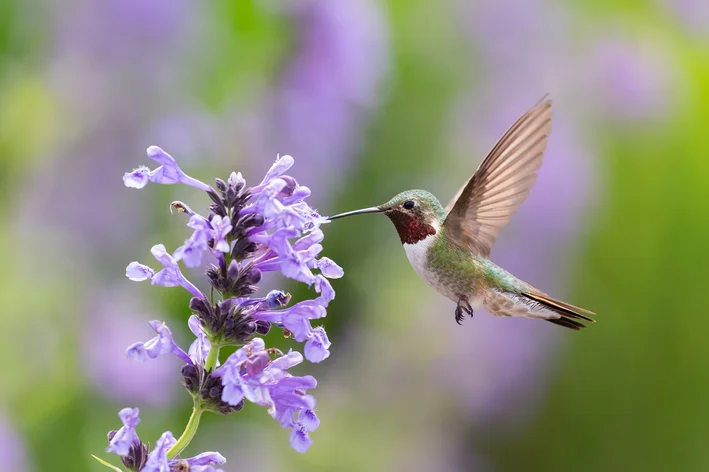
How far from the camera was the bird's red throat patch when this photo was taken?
9.80 ft

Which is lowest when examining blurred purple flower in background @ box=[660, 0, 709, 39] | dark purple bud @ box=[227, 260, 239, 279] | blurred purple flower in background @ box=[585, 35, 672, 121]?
dark purple bud @ box=[227, 260, 239, 279]

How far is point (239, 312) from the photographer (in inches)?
78.7

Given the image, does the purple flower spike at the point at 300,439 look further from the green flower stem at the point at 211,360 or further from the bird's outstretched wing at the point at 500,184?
the bird's outstretched wing at the point at 500,184

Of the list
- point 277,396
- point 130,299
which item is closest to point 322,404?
point 130,299

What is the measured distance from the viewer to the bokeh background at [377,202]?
195 inches

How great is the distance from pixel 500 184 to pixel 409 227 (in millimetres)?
412

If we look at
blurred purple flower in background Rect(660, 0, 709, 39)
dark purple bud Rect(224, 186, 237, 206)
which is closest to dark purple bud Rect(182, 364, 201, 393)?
dark purple bud Rect(224, 186, 237, 206)

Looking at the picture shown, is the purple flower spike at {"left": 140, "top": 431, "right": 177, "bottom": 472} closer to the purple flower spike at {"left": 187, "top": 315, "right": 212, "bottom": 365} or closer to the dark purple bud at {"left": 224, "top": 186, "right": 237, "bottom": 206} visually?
the purple flower spike at {"left": 187, "top": 315, "right": 212, "bottom": 365}

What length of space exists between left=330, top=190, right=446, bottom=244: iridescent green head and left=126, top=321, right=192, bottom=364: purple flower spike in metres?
1.13

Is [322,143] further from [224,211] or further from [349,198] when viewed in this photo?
[224,211]

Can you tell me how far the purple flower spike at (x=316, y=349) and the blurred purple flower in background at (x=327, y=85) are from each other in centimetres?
366

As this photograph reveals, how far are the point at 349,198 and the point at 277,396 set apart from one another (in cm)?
417

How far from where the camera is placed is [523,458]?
675 centimetres

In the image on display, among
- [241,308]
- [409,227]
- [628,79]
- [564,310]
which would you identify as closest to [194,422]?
[241,308]
